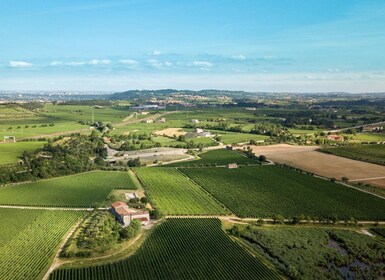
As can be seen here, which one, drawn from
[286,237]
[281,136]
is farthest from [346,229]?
[281,136]

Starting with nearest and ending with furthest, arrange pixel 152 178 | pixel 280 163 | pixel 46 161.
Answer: pixel 152 178 → pixel 46 161 → pixel 280 163

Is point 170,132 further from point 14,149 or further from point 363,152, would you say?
point 363,152

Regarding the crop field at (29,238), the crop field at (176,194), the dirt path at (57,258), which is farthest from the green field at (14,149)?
the dirt path at (57,258)

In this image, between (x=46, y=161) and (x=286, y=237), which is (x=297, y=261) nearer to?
(x=286, y=237)

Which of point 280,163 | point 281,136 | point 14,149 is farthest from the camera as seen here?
point 281,136

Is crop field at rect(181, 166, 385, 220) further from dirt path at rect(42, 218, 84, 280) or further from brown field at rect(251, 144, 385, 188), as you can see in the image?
dirt path at rect(42, 218, 84, 280)

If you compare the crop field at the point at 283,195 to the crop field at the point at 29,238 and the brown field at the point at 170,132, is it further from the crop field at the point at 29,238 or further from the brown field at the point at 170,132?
the brown field at the point at 170,132
